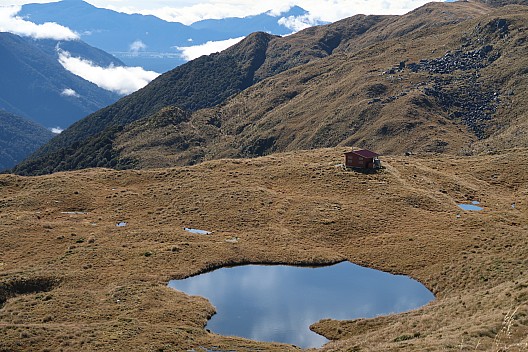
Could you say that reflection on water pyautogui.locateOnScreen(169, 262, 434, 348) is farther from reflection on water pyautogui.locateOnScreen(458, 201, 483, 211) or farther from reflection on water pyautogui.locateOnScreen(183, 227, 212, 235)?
reflection on water pyautogui.locateOnScreen(458, 201, 483, 211)

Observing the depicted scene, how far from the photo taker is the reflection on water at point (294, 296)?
46.6m

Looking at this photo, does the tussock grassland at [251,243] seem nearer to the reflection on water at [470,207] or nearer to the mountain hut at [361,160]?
the reflection on water at [470,207]

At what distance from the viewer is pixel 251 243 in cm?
6438

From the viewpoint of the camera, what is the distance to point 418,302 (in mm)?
50125

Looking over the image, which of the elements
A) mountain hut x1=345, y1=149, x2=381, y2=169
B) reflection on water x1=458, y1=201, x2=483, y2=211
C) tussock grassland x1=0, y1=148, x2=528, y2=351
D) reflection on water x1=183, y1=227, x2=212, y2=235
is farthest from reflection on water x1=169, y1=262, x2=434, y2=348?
mountain hut x1=345, y1=149, x2=381, y2=169

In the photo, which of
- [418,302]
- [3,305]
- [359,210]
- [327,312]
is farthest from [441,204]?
[3,305]

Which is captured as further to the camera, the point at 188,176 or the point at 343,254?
the point at 188,176

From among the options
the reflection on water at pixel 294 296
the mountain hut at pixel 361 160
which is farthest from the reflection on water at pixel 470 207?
the reflection on water at pixel 294 296

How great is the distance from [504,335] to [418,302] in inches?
859

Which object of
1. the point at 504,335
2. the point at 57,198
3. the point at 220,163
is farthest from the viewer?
the point at 220,163

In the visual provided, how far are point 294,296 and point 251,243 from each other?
43.6 feet

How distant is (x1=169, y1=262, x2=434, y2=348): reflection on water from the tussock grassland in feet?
5.20

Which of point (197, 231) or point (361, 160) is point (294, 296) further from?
point (361, 160)

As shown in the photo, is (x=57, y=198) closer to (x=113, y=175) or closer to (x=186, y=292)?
(x=113, y=175)
